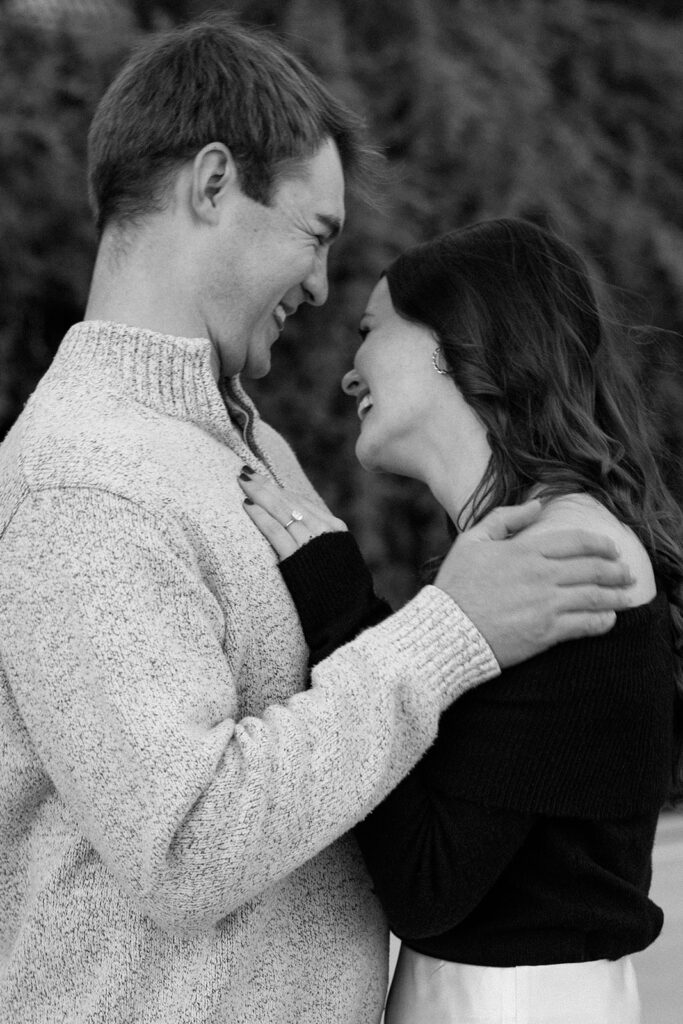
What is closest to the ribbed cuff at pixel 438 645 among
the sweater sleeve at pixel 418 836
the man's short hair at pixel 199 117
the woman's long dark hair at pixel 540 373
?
the sweater sleeve at pixel 418 836

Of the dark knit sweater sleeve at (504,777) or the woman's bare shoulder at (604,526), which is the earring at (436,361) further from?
the dark knit sweater sleeve at (504,777)

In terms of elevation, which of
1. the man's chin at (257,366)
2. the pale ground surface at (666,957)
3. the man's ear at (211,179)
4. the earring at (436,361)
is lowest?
→ the pale ground surface at (666,957)

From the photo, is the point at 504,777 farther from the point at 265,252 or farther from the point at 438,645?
the point at 265,252

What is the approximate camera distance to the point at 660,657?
1599mm

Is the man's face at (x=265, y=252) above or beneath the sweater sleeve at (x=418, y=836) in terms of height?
above

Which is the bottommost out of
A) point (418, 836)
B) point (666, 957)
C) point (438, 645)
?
point (666, 957)

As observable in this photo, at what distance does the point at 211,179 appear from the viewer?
170 cm

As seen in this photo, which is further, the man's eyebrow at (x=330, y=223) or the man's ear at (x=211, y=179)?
the man's eyebrow at (x=330, y=223)

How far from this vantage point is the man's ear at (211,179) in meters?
1.69

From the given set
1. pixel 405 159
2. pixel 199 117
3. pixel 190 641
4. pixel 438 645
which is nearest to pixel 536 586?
pixel 438 645

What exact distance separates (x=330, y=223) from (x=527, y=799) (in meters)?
0.88

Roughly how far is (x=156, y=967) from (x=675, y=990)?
2.06 meters

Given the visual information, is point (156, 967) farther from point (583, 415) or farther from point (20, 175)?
point (20, 175)

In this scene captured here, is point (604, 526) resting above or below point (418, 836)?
above
